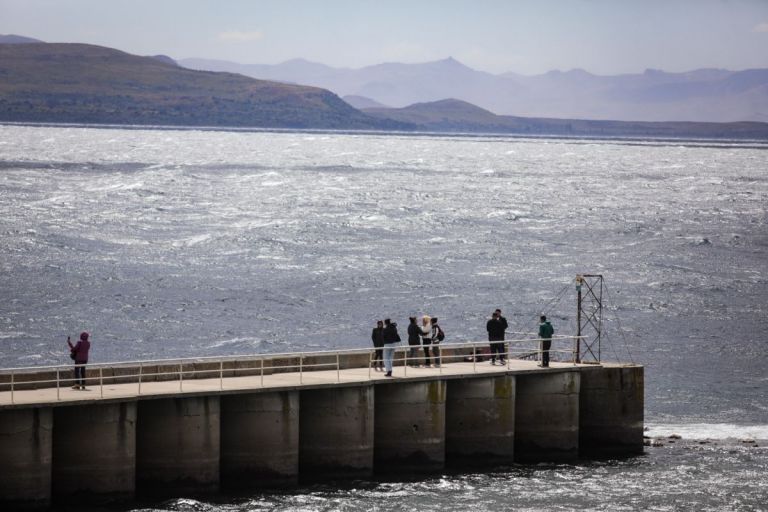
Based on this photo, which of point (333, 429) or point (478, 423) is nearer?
point (333, 429)

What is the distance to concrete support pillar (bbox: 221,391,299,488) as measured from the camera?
34.7 metres

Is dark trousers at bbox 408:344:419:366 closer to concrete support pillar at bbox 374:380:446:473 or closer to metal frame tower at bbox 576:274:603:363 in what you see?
concrete support pillar at bbox 374:380:446:473

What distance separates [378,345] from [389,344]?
16.7 inches

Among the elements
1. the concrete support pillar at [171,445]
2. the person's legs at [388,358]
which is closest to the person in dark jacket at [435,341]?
the person's legs at [388,358]

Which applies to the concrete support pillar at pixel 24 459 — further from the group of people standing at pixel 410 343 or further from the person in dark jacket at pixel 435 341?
the person in dark jacket at pixel 435 341

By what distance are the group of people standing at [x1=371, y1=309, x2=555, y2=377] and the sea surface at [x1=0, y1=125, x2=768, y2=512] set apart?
10.4ft

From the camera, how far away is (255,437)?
3484cm

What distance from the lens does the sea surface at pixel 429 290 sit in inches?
1462

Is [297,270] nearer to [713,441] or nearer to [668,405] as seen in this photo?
[668,405]

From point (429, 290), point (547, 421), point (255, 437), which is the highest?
point (429, 290)

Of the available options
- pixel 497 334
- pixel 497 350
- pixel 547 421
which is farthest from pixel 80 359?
pixel 547 421

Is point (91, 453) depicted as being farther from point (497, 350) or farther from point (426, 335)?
point (497, 350)

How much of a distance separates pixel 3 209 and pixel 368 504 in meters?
89.4

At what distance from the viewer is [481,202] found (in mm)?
146125
